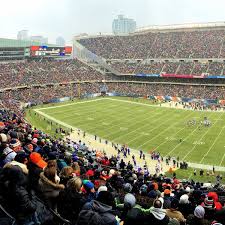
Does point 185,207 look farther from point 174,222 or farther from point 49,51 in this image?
point 49,51

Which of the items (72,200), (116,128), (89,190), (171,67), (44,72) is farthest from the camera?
(171,67)

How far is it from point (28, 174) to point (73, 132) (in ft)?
142

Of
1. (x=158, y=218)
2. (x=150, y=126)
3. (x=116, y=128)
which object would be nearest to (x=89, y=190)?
(x=158, y=218)

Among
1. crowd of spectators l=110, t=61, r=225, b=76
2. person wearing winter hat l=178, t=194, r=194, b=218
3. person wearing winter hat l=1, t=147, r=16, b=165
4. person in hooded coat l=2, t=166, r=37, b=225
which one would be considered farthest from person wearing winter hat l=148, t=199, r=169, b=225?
crowd of spectators l=110, t=61, r=225, b=76

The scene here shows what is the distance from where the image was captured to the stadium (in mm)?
6805

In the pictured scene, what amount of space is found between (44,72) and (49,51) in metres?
16.4

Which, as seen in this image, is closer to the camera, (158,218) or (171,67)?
(158,218)

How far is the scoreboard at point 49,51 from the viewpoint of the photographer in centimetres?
10551

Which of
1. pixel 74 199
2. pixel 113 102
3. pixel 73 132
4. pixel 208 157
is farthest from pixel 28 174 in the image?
pixel 113 102

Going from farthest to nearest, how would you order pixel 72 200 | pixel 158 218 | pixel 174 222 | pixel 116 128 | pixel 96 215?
pixel 116 128 → pixel 174 222 → pixel 72 200 → pixel 158 218 → pixel 96 215

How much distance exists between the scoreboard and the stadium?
33cm

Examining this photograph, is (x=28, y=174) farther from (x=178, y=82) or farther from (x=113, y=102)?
(x=178, y=82)

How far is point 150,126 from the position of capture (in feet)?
177

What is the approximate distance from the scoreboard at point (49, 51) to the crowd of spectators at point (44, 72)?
2.73 meters
